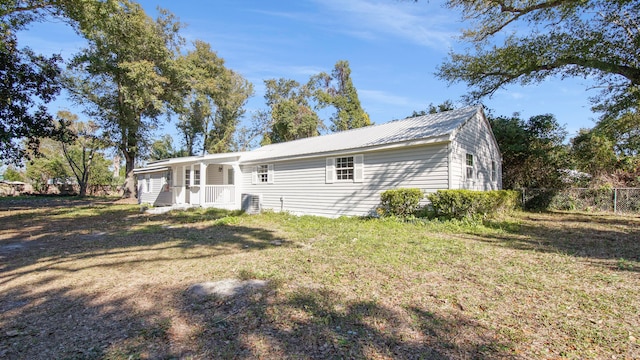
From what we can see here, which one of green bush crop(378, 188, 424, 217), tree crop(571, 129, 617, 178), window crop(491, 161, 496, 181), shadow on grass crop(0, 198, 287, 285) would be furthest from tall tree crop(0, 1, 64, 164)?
tree crop(571, 129, 617, 178)

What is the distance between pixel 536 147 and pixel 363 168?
9.22m

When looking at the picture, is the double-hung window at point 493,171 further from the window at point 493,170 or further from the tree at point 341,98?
the tree at point 341,98

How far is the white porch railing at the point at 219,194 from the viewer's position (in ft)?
50.4

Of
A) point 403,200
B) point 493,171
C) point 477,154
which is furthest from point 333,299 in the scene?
point 493,171

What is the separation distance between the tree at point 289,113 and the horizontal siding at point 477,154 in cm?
1847

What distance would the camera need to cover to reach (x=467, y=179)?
10.5 meters

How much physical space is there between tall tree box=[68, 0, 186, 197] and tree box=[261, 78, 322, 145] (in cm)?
941

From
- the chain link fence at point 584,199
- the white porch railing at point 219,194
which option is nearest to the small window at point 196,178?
the white porch railing at point 219,194

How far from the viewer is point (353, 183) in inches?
445

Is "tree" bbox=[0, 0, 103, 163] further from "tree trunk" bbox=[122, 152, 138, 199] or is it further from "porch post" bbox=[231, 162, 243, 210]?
"tree trunk" bbox=[122, 152, 138, 199]

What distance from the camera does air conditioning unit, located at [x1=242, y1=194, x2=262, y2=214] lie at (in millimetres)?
13570

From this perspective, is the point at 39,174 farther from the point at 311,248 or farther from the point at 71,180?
the point at 311,248

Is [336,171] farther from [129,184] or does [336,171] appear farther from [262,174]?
[129,184]

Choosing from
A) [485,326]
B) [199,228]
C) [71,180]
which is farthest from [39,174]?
[485,326]
